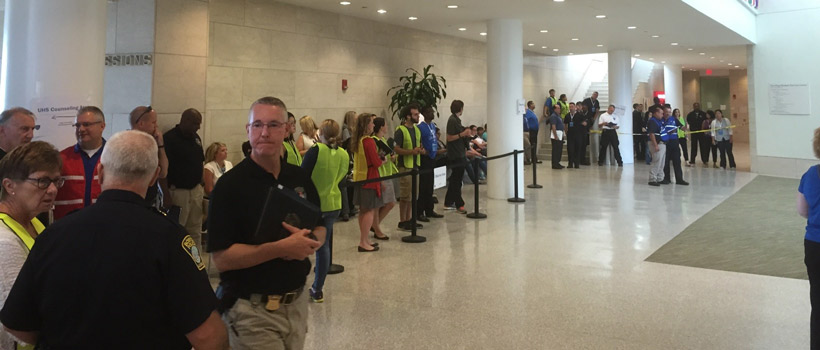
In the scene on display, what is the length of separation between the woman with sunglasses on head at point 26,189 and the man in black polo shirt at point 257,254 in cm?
64

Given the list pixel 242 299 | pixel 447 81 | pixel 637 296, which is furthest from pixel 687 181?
pixel 242 299

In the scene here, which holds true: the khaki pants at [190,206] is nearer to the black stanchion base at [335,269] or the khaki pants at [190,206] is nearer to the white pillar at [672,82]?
the black stanchion base at [335,269]

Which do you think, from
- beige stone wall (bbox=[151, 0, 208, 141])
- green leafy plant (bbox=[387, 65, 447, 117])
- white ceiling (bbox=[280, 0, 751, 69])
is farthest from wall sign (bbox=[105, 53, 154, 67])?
green leafy plant (bbox=[387, 65, 447, 117])

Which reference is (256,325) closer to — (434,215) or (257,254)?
(257,254)

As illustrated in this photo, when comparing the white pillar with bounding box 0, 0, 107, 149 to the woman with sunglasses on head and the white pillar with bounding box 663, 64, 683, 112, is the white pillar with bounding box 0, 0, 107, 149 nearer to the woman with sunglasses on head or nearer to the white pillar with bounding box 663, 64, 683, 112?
the woman with sunglasses on head

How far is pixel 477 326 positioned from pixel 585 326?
82 centimetres

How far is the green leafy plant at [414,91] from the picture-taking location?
41.1 ft

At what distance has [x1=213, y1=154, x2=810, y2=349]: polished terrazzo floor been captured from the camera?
4262mm

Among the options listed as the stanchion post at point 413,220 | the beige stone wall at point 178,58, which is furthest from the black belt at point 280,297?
the beige stone wall at point 178,58

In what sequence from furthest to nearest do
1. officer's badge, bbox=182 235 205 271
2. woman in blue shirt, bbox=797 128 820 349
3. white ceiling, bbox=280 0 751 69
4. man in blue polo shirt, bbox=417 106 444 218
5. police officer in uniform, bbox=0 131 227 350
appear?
1. white ceiling, bbox=280 0 751 69
2. man in blue polo shirt, bbox=417 106 444 218
3. woman in blue shirt, bbox=797 128 820 349
4. officer's badge, bbox=182 235 205 271
5. police officer in uniform, bbox=0 131 227 350

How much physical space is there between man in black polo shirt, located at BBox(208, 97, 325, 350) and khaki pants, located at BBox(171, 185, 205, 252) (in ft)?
11.8

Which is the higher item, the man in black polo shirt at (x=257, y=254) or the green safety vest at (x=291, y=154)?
the green safety vest at (x=291, y=154)

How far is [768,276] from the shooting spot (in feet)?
19.2

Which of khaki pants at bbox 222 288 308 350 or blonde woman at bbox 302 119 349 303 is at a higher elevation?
blonde woman at bbox 302 119 349 303
